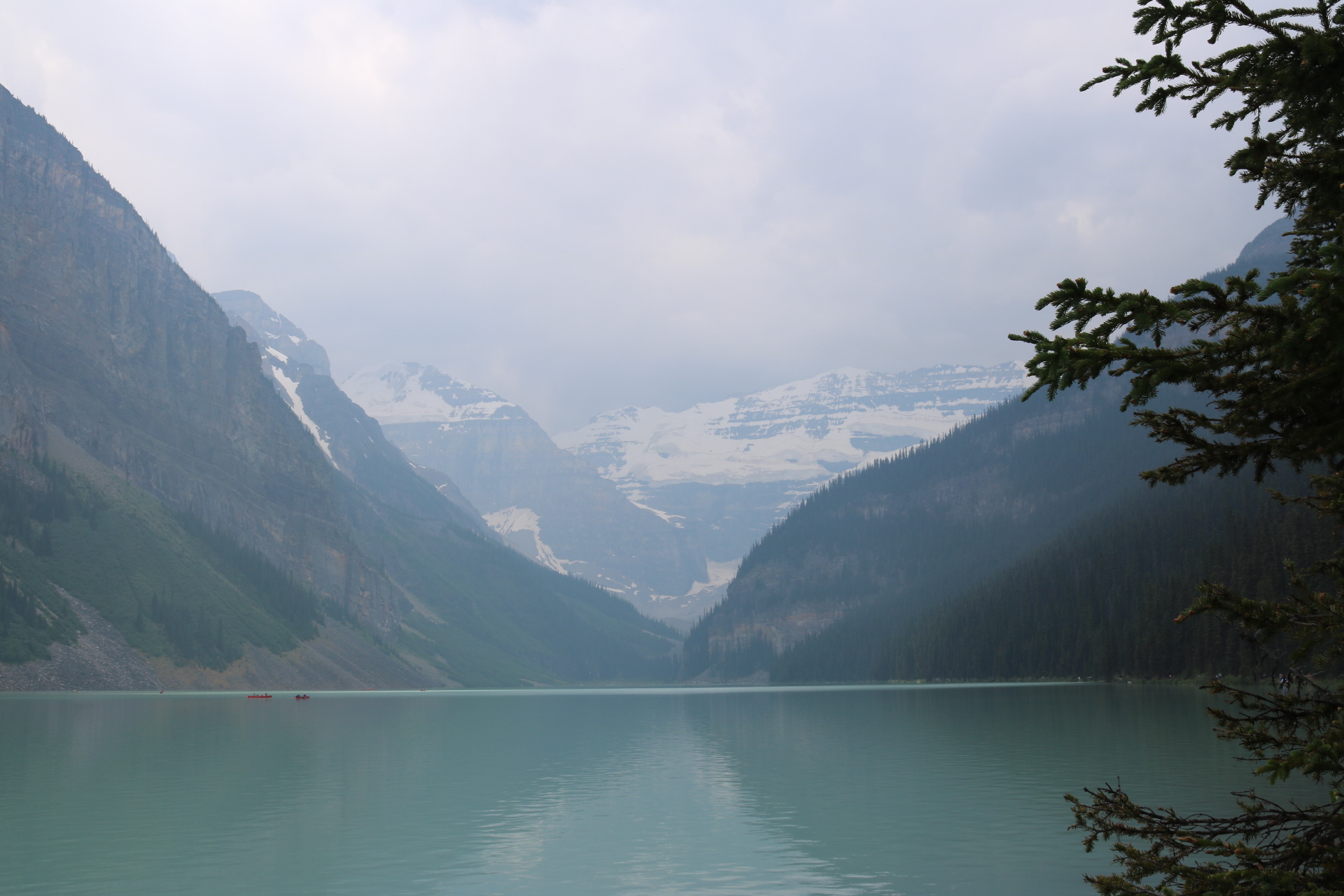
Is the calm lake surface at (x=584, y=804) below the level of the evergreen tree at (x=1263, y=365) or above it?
below

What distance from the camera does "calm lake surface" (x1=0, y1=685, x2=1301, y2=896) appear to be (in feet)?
106

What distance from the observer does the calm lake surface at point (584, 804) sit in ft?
106

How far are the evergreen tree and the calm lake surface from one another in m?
17.0

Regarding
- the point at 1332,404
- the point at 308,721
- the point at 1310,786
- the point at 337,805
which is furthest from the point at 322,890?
the point at 308,721

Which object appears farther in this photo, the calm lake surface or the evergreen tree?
the calm lake surface

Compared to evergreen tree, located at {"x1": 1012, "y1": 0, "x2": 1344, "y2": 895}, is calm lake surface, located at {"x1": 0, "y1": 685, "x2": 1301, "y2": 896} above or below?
below

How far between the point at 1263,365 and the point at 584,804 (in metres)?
40.4

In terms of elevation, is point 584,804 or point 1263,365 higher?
point 1263,365

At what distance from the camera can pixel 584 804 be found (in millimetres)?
48594

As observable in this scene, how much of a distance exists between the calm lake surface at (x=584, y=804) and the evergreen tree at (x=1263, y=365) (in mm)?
17004

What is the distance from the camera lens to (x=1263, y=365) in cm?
1380

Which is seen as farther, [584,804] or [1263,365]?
[584,804]

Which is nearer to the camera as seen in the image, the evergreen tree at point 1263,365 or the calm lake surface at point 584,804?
the evergreen tree at point 1263,365

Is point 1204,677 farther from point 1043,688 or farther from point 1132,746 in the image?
point 1132,746
